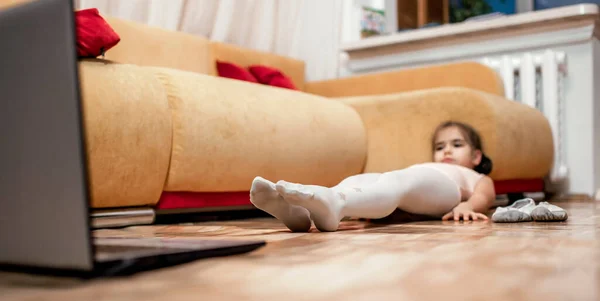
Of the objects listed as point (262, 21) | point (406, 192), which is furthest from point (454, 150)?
point (262, 21)

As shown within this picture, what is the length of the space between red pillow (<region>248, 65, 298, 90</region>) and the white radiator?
111cm

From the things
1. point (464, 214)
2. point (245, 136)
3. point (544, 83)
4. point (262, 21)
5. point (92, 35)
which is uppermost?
point (262, 21)

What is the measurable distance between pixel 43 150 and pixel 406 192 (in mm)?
1105

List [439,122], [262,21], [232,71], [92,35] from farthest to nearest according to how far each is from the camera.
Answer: [262,21]
[232,71]
[439,122]
[92,35]

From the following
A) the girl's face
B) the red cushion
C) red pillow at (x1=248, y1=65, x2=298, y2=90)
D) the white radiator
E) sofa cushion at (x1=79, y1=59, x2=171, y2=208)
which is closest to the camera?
sofa cushion at (x1=79, y1=59, x2=171, y2=208)

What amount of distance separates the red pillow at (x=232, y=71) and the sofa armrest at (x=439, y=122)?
46 centimetres

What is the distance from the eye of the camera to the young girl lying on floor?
4.42 feet

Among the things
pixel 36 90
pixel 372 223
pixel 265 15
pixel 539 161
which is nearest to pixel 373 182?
pixel 372 223

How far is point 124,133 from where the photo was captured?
1639 millimetres

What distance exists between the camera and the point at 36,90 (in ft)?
2.46

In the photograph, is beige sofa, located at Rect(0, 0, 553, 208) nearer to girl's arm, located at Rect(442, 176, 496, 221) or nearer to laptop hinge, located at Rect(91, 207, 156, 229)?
laptop hinge, located at Rect(91, 207, 156, 229)

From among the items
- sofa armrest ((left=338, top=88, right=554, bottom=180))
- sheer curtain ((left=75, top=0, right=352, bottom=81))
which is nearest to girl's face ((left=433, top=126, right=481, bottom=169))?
sofa armrest ((left=338, top=88, right=554, bottom=180))

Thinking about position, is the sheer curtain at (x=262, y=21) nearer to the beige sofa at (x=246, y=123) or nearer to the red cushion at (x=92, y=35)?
the beige sofa at (x=246, y=123)

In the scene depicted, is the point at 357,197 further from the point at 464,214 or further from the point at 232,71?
the point at 232,71
